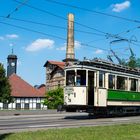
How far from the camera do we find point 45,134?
14.5m

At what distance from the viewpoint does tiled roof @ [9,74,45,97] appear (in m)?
94.9

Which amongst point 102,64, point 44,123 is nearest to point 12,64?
point 102,64

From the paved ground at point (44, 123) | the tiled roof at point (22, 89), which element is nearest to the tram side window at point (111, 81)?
the paved ground at point (44, 123)

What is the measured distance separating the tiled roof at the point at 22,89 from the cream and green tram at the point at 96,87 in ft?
214

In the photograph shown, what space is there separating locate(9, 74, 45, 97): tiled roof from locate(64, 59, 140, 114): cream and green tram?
65.3 m

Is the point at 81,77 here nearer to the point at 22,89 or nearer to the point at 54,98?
the point at 54,98

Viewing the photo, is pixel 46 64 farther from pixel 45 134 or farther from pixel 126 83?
pixel 45 134

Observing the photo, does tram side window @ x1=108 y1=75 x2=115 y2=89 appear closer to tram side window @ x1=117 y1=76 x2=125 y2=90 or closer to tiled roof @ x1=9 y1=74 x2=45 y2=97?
tram side window @ x1=117 y1=76 x2=125 y2=90

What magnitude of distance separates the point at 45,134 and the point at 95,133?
1875 millimetres

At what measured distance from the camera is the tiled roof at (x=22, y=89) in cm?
9488

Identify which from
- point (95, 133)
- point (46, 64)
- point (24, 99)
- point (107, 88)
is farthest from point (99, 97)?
point (46, 64)

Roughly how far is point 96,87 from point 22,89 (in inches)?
2821

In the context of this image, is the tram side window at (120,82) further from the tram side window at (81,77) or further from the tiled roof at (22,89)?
the tiled roof at (22,89)

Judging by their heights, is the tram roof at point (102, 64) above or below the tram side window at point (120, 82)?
above
